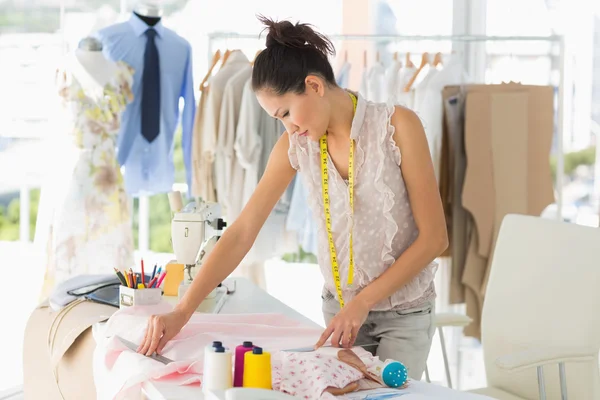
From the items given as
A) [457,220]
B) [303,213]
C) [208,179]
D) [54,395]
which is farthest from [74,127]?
[457,220]

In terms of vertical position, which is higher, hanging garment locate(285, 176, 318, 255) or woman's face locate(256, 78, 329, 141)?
woman's face locate(256, 78, 329, 141)

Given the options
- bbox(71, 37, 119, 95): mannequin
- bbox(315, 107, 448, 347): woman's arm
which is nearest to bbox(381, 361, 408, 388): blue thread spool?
bbox(315, 107, 448, 347): woman's arm

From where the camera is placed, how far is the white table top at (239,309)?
63.7 inches

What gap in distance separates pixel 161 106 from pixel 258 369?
2.98 meters

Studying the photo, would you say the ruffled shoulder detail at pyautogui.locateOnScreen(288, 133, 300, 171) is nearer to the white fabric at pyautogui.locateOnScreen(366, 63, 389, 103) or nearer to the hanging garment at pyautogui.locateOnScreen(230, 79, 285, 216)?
the hanging garment at pyautogui.locateOnScreen(230, 79, 285, 216)

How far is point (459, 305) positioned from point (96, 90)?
210cm

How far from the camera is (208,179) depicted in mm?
4125

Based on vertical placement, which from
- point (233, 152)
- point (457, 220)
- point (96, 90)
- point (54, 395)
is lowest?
point (54, 395)

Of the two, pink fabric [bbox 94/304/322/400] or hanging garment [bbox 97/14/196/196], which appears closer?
pink fabric [bbox 94/304/322/400]

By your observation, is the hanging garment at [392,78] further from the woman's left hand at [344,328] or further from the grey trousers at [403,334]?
the woman's left hand at [344,328]

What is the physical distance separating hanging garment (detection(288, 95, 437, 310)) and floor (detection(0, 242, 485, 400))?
2.12 meters

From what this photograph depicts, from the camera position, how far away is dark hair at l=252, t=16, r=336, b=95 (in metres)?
1.89

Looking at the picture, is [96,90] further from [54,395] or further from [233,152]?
[54,395]

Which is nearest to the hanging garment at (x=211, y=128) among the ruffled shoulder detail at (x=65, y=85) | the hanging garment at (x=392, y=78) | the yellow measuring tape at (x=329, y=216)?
the ruffled shoulder detail at (x=65, y=85)
